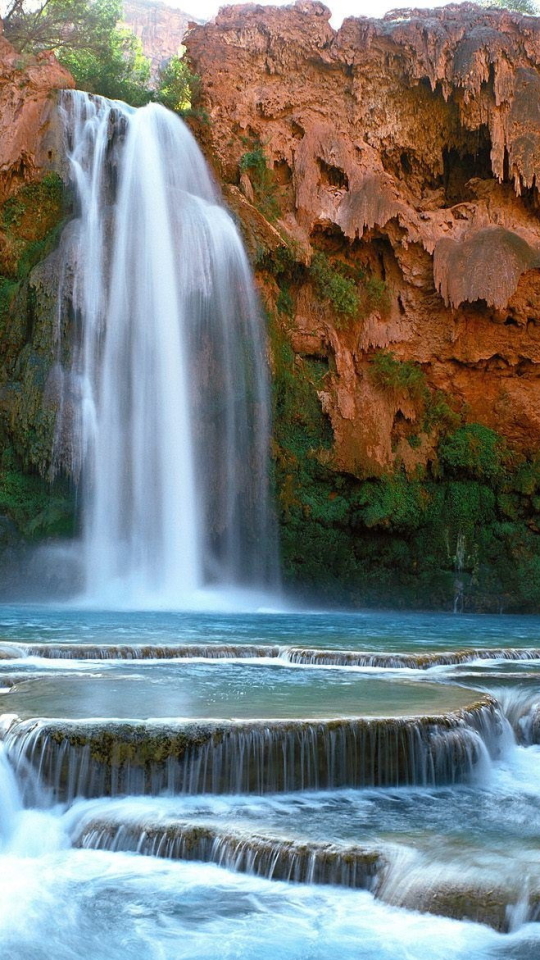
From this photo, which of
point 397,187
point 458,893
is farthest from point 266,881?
point 397,187

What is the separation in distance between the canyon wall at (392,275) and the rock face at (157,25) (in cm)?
6295

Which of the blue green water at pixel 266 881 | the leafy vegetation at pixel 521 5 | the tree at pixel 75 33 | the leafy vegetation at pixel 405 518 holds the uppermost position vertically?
the leafy vegetation at pixel 521 5

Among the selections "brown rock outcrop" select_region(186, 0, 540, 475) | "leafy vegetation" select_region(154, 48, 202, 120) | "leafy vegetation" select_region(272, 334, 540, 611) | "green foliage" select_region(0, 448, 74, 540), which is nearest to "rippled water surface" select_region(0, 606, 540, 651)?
"green foliage" select_region(0, 448, 74, 540)

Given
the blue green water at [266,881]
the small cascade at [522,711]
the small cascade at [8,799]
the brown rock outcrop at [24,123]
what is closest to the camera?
the blue green water at [266,881]

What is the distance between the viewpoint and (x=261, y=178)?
80.9 ft

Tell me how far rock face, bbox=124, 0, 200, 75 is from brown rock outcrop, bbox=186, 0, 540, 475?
6264 centimetres

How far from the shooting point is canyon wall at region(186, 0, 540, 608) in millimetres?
24156

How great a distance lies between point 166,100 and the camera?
26672mm

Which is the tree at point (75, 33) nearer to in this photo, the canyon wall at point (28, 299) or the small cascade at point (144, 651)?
the canyon wall at point (28, 299)

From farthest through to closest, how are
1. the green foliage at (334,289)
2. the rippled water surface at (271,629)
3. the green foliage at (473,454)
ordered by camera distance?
the green foliage at (473,454)
the green foliage at (334,289)
the rippled water surface at (271,629)

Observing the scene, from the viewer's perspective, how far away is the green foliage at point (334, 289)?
2445 cm

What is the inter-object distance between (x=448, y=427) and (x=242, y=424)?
19.6 ft

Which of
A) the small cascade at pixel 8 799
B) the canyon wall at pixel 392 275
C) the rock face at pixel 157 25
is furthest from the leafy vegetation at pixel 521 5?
the rock face at pixel 157 25

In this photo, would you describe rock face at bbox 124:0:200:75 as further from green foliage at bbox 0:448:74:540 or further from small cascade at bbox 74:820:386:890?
small cascade at bbox 74:820:386:890
